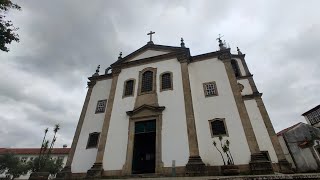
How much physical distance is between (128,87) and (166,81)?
11.4 ft

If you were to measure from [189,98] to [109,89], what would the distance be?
8.21m

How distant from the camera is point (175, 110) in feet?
48.6

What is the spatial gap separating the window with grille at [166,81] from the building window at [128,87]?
9.02 ft

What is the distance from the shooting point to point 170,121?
14492 millimetres

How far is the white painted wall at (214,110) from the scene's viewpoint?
1316 cm

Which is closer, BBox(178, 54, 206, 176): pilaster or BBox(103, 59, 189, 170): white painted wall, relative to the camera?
BBox(178, 54, 206, 176): pilaster

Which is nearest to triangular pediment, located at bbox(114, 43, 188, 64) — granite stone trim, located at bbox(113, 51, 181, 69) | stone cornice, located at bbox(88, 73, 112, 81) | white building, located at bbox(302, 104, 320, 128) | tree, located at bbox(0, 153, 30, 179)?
granite stone trim, located at bbox(113, 51, 181, 69)

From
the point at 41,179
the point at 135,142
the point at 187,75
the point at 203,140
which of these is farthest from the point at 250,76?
the point at 41,179

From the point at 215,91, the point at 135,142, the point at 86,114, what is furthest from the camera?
the point at 86,114

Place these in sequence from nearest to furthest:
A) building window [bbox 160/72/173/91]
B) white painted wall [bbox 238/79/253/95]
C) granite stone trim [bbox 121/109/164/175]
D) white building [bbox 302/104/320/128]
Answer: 1. granite stone trim [bbox 121/109/164/175]
2. building window [bbox 160/72/173/91]
3. white painted wall [bbox 238/79/253/95]
4. white building [bbox 302/104/320/128]

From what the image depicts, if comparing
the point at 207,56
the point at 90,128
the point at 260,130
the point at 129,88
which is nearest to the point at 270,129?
the point at 260,130

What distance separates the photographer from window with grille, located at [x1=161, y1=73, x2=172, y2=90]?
16.5 m

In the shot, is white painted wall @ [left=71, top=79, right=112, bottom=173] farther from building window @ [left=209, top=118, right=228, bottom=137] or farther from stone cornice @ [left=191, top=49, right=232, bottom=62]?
Result: building window @ [left=209, top=118, right=228, bottom=137]

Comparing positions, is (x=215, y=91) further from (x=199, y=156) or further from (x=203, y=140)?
(x=199, y=156)
